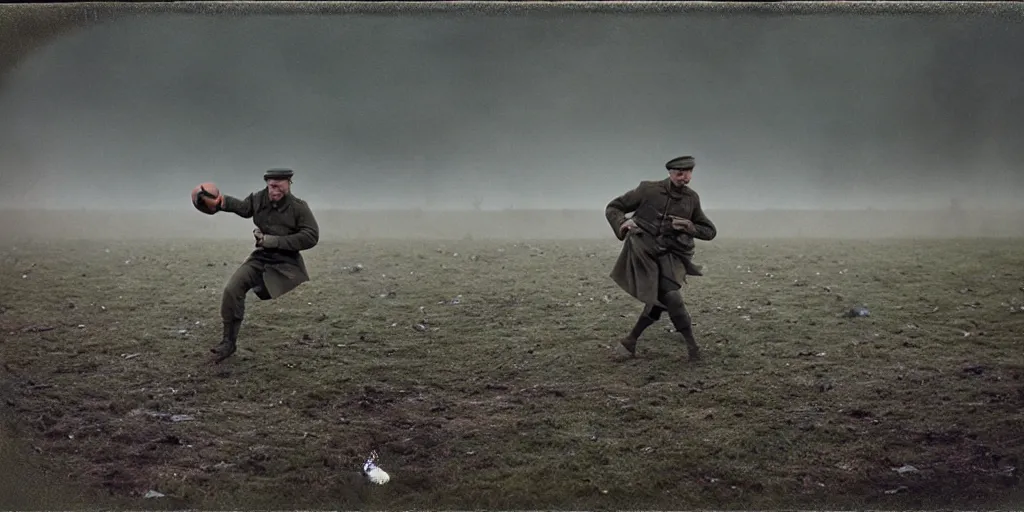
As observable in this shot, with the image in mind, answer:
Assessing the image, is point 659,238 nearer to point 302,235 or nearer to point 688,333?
point 688,333

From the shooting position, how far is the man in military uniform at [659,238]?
175 inches

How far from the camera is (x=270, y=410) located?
168 inches

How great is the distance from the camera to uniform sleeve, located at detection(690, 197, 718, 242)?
4.48m

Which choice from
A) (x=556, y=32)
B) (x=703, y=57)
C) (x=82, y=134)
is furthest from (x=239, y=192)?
(x=703, y=57)

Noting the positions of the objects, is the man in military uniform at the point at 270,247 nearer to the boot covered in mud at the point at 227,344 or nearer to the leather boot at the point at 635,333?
the boot covered in mud at the point at 227,344

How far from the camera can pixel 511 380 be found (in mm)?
4422

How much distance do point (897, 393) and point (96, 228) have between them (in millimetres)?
4527

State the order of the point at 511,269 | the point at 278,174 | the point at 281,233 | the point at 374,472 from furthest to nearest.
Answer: the point at 511,269
the point at 281,233
the point at 278,174
the point at 374,472

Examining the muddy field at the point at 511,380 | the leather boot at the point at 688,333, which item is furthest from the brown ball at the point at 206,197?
the leather boot at the point at 688,333

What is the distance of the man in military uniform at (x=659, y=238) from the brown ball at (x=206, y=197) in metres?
2.07

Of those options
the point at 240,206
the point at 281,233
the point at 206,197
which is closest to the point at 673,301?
the point at 281,233

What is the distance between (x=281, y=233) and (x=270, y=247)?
0.12 meters

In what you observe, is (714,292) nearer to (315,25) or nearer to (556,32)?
(556,32)

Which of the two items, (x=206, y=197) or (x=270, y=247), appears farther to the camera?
(x=270, y=247)
